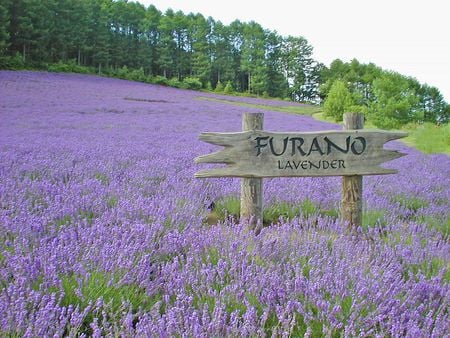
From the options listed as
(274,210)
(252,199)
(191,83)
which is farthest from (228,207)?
(191,83)

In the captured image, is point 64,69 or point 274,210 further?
point 64,69

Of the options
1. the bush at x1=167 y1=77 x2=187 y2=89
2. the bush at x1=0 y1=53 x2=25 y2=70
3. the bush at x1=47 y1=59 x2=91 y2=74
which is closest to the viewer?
the bush at x1=0 y1=53 x2=25 y2=70

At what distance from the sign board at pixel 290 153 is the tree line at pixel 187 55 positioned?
19.0 metres

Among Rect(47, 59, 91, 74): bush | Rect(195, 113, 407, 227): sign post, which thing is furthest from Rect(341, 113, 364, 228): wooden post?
Rect(47, 59, 91, 74): bush

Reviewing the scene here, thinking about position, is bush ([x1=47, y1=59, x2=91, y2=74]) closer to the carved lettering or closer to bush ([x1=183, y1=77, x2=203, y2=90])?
bush ([x1=183, y1=77, x2=203, y2=90])

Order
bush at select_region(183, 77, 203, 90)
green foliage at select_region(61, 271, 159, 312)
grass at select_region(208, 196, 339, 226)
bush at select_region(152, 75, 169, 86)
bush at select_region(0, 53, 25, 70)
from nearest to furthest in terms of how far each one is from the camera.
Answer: green foliage at select_region(61, 271, 159, 312)
grass at select_region(208, 196, 339, 226)
bush at select_region(0, 53, 25, 70)
bush at select_region(152, 75, 169, 86)
bush at select_region(183, 77, 203, 90)

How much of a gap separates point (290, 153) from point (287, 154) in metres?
0.02

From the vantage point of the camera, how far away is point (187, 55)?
156 feet

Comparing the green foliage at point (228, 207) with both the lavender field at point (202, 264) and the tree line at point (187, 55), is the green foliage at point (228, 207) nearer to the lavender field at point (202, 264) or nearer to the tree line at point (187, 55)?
the lavender field at point (202, 264)

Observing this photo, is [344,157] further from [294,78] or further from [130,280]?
[294,78]

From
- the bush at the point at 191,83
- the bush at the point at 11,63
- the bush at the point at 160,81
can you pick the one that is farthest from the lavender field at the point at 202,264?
the bush at the point at 191,83

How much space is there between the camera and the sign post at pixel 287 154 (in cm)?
272

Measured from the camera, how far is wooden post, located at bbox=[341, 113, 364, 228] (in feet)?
9.56

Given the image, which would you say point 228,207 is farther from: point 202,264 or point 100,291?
point 100,291
